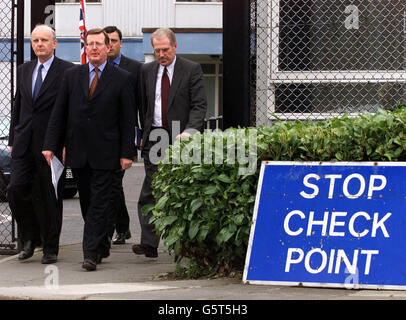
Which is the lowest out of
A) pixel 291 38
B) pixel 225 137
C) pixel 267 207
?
pixel 267 207

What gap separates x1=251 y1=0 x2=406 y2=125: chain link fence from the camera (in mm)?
7859

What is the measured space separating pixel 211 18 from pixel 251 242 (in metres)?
25.5

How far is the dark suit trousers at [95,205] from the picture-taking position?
303 inches

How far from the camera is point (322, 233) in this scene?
20.3 feet

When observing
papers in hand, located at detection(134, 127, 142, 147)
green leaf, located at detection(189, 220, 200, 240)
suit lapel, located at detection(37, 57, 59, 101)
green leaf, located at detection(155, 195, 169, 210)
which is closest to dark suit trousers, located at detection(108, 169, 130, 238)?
papers in hand, located at detection(134, 127, 142, 147)

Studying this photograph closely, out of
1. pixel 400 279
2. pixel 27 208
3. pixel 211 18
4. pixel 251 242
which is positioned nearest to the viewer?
pixel 400 279

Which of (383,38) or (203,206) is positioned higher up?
(383,38)

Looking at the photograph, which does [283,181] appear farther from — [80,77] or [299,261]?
[80,77]

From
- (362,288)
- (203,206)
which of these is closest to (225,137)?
(203,206)

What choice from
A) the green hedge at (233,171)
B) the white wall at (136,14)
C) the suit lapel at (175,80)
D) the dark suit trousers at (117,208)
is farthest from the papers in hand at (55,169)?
the white wall at (136,14)

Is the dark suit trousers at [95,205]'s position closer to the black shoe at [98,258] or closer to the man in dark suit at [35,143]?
the black shoe at [98,258]

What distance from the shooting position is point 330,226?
6.17 m

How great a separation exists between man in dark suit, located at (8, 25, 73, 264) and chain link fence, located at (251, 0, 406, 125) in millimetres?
1968

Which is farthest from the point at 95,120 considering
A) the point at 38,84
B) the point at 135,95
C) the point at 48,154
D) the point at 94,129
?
the point at 38,84
